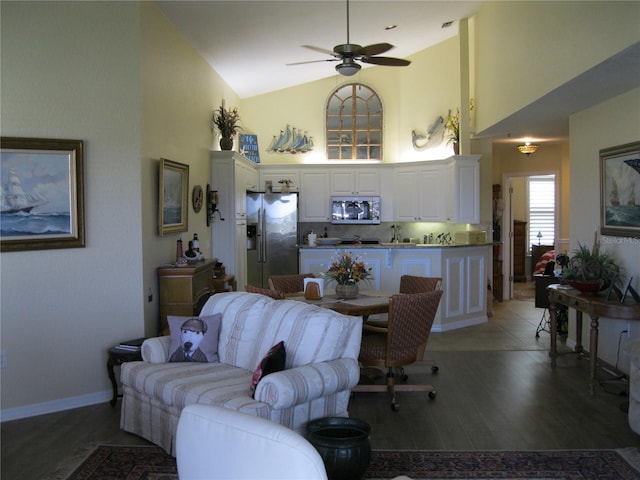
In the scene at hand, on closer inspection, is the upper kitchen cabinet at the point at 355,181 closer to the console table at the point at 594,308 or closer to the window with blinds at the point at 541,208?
the console table at the point at 594,308

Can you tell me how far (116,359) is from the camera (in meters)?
4.17

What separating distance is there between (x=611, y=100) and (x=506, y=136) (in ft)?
8.61

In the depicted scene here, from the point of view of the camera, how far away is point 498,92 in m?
6.39

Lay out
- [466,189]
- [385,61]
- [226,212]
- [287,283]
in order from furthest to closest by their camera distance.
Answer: [466,189] < [226,212] < [287,283] < [385,61]

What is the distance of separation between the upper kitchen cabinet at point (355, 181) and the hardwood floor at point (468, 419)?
4338 mm

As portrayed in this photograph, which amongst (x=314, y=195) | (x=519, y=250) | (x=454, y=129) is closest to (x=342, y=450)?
(x=454, y=129)

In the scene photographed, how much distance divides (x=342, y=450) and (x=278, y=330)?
952 millimetres

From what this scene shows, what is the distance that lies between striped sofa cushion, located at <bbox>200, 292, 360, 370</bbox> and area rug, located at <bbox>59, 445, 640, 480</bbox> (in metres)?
0.71

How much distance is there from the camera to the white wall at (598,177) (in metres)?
4.69

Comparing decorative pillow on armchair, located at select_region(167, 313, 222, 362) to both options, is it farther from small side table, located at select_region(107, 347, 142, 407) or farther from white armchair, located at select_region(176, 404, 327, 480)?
white armchair, located at select_region(176, 404, 327, 480)

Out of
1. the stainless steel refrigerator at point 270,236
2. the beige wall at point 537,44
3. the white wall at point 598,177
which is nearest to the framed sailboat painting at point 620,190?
the white wall at point 598,177

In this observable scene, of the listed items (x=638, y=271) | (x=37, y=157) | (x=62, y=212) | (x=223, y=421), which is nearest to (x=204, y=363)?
(x=62, y=212)

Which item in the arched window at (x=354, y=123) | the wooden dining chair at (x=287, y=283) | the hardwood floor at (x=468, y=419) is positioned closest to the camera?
the hardwood floor at (x=468, y=419)

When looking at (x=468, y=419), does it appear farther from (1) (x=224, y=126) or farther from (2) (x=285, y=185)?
(2) (x=285, y=185)
